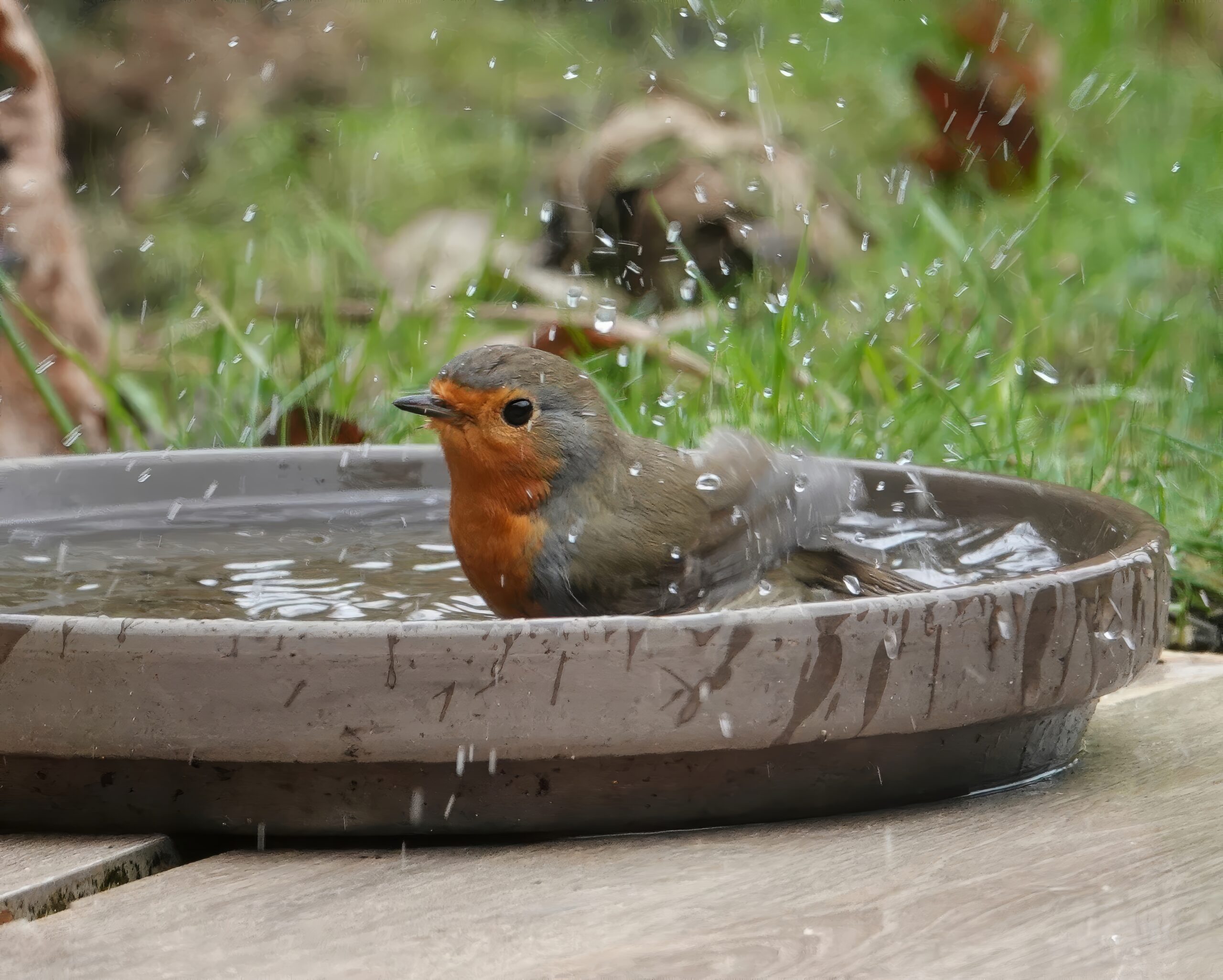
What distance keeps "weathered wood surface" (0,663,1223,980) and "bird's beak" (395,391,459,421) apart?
85 centimetres

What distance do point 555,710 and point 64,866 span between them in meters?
0.59

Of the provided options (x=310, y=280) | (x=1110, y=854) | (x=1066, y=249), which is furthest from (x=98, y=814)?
(x=1066, y=249)

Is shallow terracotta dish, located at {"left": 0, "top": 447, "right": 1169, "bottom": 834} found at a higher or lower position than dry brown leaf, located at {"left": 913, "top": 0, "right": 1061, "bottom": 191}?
lower

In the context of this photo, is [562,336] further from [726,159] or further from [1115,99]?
[1115,99]

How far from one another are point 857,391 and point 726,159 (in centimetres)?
232

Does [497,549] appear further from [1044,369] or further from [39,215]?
[39,215]

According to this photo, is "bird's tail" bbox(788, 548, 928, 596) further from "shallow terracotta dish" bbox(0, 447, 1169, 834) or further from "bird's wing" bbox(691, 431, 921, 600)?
"shallow terracotta dish" bbox(0, 447, 1169, 834)

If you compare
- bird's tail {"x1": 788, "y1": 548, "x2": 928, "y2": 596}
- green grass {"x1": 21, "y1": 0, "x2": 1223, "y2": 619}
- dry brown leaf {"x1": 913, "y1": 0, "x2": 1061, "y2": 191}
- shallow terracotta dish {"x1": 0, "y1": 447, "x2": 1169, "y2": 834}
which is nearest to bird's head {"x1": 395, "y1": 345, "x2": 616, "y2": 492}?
bird's tail {"x1": 788, "y1": 548, "x2": 928, "y2": 596}

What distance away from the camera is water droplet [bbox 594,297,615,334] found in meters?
4.48

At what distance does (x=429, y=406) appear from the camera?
8.86 ft

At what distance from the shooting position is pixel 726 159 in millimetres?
6504

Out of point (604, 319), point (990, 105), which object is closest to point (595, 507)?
point (604, 319)

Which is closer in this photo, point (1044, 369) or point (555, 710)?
point (555, 710)

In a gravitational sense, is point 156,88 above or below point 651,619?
above
